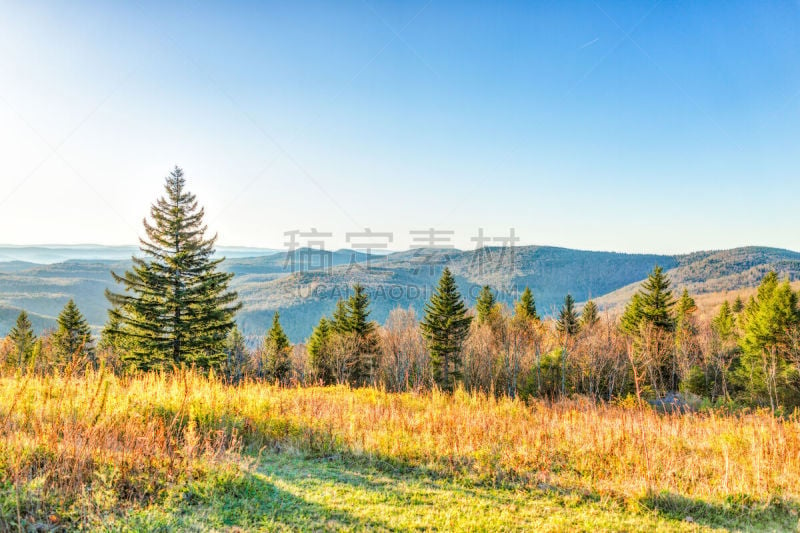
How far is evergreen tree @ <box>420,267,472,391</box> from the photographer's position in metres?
39.5

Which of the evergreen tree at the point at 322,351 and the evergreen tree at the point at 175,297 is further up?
the evergreen tree at the point at 175,297

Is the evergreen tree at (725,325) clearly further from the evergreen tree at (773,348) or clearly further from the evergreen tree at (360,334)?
the evergreen tree at (360,334)

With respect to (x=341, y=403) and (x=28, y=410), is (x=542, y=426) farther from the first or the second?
(x=28, y=410)

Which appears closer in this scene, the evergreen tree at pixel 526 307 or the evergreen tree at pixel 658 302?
the evergreen tree at pixel 658 302

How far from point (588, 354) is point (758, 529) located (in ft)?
120

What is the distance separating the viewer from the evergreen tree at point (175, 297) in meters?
19.0

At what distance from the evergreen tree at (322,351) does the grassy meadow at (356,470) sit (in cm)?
3381

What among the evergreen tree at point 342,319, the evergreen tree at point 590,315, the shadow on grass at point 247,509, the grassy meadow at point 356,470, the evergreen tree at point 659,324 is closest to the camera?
the shadow on grass at point 247,509

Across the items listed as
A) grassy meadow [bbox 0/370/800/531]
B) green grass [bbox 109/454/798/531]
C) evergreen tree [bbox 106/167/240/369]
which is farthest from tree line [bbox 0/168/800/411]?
green grass [bbox 109/454/798/531]

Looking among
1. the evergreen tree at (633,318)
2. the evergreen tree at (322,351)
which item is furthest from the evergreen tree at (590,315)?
the evergreen tree at (322,351)

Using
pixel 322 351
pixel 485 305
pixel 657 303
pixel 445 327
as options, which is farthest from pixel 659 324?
pixel 322 351

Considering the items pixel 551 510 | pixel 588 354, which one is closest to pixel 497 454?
pixel 551 510

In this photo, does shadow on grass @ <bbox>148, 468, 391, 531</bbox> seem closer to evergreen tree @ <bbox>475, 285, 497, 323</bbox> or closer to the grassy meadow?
the grassy meadow

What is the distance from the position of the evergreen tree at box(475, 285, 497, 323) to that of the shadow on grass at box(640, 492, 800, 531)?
46658mm
